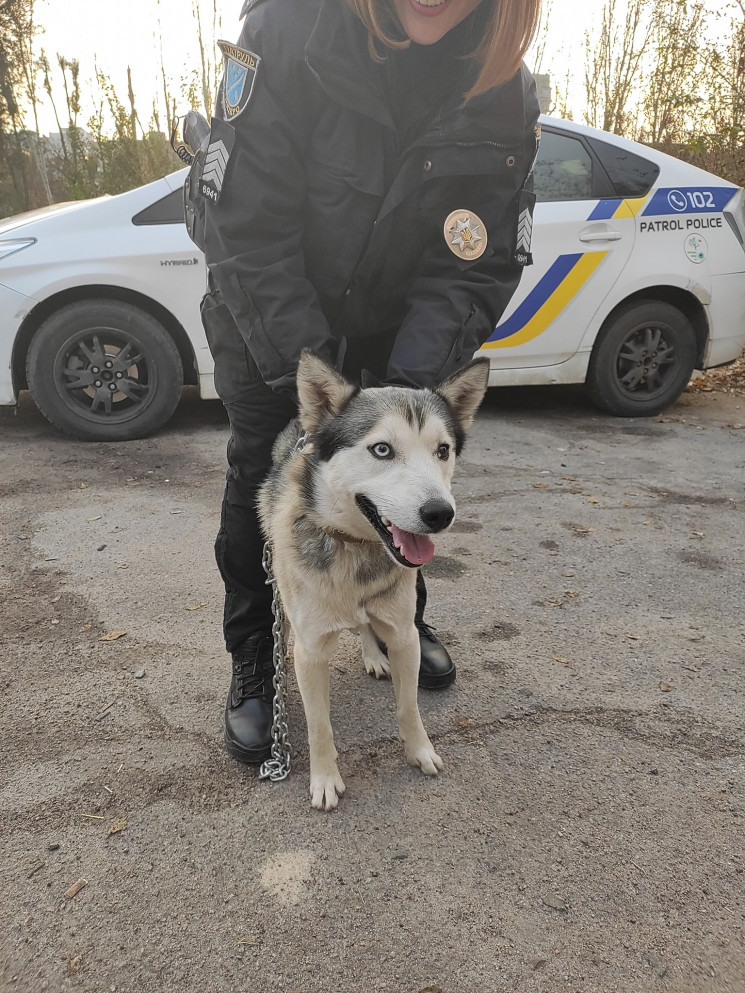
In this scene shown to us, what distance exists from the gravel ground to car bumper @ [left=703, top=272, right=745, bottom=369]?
7.81 feet

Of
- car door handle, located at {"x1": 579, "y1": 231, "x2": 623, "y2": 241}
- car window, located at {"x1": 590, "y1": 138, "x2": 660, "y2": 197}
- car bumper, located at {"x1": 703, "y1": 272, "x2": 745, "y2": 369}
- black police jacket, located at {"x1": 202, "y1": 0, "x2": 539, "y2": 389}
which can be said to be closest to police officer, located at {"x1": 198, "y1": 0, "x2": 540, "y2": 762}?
black police jacket, located at {"x1": 202, "y1": 0, "x2": 539, "y2": 389}

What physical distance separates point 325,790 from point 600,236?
15.5ft

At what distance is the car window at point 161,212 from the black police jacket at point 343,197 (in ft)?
10.4

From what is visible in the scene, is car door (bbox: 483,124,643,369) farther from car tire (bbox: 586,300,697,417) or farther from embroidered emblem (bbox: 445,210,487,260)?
embroidered emblem (bbox: 445,210,487,260)

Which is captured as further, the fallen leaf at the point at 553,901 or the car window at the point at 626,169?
the car window at the point at 626,169

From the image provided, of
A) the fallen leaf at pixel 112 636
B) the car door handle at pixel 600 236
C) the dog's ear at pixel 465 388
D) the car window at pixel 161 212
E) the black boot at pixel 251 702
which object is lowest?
the fallen leaf at pixel 112 636

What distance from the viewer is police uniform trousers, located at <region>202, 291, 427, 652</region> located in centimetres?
223

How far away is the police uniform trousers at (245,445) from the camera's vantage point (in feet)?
7.33

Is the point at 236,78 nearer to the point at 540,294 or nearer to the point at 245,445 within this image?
the point at 245,445

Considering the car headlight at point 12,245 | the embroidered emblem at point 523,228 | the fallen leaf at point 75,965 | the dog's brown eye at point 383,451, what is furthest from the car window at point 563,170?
the fallen leaf at point 75,965

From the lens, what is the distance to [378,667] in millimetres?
2697

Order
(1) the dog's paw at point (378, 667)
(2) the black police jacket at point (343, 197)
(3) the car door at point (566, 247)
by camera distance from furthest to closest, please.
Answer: (3) the car door at point (566, 247), (1) the dog's paw at point (378, 667), (2) the black police jacket at point (343, 197)

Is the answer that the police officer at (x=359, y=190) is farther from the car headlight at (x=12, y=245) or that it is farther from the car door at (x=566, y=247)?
the car headlight at (x=12, y=245)

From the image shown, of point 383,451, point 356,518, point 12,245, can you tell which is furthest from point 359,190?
point 12,245
